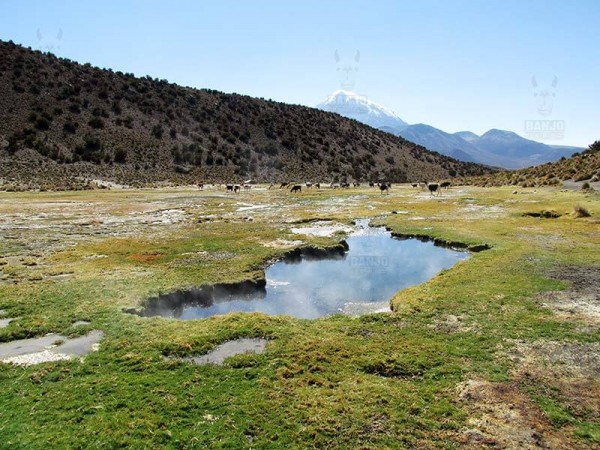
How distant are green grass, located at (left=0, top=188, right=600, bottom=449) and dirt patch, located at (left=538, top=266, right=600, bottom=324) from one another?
18.4 inches

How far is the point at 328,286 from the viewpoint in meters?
20.9

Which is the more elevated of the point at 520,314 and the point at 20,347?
the point at 520,314

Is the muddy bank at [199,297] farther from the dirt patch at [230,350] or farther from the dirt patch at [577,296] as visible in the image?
the dirt patch at [577,296]

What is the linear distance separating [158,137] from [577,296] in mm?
110823

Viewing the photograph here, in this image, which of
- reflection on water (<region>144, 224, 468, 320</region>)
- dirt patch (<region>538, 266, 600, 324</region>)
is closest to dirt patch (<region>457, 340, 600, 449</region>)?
dirt patch (<region>538, 266, 600, 324</region>)

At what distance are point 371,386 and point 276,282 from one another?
37.1 feet

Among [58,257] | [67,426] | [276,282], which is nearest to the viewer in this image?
[67,426]

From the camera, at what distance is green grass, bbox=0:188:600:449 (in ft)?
28.2

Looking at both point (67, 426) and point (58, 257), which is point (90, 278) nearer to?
point (58, 257)

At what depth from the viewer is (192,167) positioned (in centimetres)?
10700

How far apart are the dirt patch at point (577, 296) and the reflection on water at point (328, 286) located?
563cm

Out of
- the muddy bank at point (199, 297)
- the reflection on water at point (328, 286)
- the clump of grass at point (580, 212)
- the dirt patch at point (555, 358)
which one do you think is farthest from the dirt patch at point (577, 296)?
the clump of grass at point (580, 212)

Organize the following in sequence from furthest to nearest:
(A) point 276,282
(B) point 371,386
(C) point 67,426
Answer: (A) point 276,282, (B) point 371,386, (C) point 67,426

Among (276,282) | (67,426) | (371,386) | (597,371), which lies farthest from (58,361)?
(597,371)
